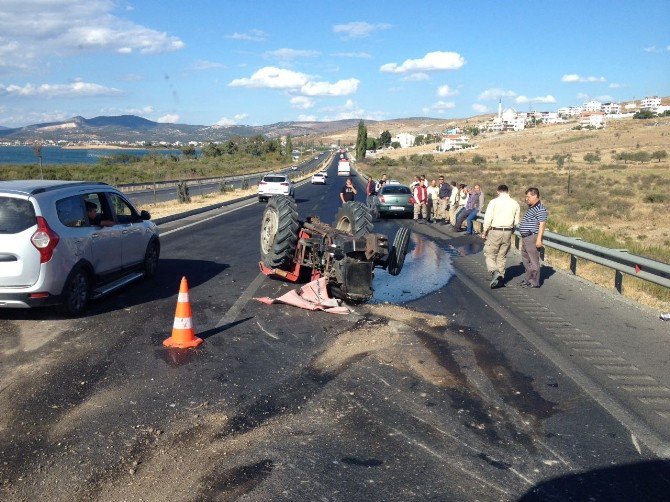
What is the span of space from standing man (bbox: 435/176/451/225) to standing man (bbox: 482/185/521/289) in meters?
12.4

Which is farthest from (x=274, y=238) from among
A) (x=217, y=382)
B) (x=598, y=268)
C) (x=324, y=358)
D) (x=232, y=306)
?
(x=598, y=268)

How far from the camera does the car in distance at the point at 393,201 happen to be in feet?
82.7

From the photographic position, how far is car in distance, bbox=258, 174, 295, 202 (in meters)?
35.3

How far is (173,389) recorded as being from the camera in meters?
5.53

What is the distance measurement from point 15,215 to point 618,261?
29.3 feet

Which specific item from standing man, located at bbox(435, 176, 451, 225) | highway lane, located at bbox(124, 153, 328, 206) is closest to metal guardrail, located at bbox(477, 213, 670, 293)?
standing man, located at bbox(435, 176, 451, 225)

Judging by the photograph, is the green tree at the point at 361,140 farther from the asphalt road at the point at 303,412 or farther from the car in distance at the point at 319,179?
the asphalt road at the point at 303,412

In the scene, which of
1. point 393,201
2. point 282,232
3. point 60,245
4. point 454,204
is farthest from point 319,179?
point 60,245

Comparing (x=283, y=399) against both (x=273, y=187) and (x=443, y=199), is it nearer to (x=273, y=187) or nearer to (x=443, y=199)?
(x=443, y=199)

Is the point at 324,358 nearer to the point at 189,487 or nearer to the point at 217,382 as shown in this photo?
the point at 217,382

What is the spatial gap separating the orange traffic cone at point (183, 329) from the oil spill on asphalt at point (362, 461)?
3014 mm

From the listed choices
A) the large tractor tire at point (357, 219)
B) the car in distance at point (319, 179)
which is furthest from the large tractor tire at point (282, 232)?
the car in distance at point (319, 179)

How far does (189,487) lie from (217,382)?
1915 mm

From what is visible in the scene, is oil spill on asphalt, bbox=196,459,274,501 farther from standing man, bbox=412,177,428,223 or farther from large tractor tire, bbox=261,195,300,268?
standing man, bbox=412,177,428,223
